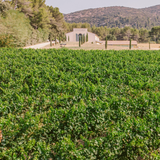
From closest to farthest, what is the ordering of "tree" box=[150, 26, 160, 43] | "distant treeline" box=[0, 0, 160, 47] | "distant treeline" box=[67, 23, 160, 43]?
"distant treeline" box=[0, 0, 160, 47], "distant treeline" box=[67, 23, 160, 43], "tree" box=[150, 26, 160, 43]

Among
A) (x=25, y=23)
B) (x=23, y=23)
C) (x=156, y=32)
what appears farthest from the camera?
(x=156, y=32)

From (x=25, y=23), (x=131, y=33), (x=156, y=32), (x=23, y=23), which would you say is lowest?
→ (x=23, y=23)

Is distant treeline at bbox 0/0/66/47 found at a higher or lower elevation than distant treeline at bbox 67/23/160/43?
lower

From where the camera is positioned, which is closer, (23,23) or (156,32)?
(23,23)

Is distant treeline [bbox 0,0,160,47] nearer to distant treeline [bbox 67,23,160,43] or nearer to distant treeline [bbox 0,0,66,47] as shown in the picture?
distant treeline [bbox 0,0,66,47]

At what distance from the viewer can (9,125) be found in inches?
151

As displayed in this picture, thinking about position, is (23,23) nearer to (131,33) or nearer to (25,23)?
(25,23)

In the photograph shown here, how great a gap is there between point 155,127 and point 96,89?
2.39 m

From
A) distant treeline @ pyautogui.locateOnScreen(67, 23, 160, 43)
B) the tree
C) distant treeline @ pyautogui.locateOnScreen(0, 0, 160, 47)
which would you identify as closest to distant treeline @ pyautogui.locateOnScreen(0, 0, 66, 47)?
distant treeline @ pyautogui.locateOnScreen(0, 0, 160, 47)

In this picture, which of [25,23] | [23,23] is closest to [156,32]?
[25,23]

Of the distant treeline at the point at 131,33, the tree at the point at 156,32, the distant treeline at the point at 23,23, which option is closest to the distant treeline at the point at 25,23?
the distant treeline at the point at 23,23

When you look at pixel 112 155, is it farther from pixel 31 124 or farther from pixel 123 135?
pixel 31 124

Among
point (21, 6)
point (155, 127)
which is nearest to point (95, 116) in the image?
point (155, 127)

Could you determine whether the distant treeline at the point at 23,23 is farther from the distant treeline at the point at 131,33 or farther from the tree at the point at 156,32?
the tree at the point at 156,32
